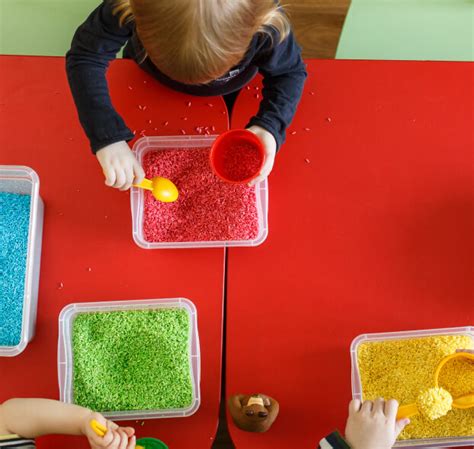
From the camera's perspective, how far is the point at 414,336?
841 millimetres

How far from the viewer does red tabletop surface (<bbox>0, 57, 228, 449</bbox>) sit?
0.83 m

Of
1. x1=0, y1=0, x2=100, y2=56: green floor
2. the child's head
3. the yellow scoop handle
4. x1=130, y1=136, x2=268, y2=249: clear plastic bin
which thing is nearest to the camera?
the child's head

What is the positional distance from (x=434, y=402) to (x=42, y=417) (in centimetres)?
59

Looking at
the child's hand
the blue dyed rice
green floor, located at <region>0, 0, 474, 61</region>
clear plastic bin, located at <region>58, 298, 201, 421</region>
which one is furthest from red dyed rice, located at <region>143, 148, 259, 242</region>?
green floor, located at <region>0, 0, 474, 61</region>

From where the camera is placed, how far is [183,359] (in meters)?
0.82

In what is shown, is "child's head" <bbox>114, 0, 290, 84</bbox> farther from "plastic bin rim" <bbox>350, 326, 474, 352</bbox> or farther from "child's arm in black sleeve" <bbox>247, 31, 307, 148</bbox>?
"plastic bin rim" <bbox>350, 326, 474, 352</bbox>

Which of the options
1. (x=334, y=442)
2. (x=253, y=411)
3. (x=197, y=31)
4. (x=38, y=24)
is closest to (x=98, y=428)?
(x=253, y=411)

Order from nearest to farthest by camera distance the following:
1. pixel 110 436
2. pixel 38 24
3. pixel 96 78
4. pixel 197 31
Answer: pixel 197 31
pixel 110 436
pixel 96 78
pixel 38 24

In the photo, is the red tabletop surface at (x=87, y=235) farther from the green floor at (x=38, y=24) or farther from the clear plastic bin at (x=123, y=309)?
the green floor at (x=38, y=24)

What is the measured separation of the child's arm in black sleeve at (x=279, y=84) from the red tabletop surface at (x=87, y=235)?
9 cm

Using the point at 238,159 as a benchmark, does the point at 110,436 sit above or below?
below

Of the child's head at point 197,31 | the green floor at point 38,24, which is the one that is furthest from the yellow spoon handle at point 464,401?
the green floor at point 38,24

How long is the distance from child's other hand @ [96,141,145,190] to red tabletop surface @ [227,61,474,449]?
0.67 feet

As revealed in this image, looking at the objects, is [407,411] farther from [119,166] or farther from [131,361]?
[119,166]
